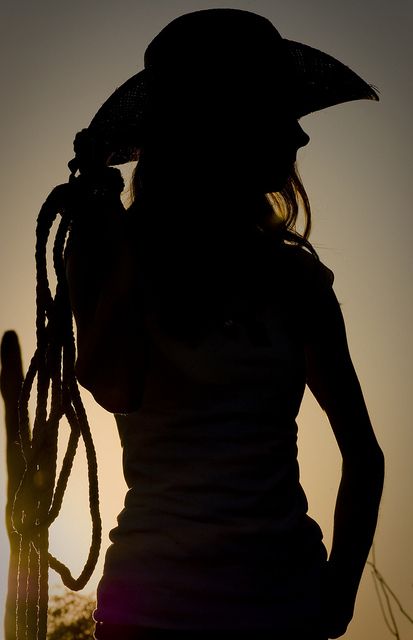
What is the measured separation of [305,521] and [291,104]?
0.95 meters

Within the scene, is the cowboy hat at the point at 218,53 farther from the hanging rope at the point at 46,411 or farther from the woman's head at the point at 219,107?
the hanging rope at the point at 46,411

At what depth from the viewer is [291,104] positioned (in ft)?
6.09

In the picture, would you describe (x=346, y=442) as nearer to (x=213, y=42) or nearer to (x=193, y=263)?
(x=193, y=263)

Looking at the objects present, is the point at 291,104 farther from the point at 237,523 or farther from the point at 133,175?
the point at 237,523

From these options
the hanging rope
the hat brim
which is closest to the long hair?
the hanging rope

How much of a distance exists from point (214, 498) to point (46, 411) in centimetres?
40

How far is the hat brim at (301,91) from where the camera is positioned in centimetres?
217

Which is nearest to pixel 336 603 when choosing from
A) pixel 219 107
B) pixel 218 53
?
pixel 219 107

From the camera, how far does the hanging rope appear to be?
1.60m

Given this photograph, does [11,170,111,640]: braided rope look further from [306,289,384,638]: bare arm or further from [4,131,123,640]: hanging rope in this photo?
[306,289,384,638]: bare arm

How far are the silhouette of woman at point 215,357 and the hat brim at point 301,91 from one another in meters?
0.26

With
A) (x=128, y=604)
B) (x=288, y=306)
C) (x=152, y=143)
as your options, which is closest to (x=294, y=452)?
(x=288, y=306)

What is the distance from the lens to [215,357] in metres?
1.57

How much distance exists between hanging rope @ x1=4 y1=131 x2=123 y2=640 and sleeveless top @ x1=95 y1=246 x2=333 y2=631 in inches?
5.7
